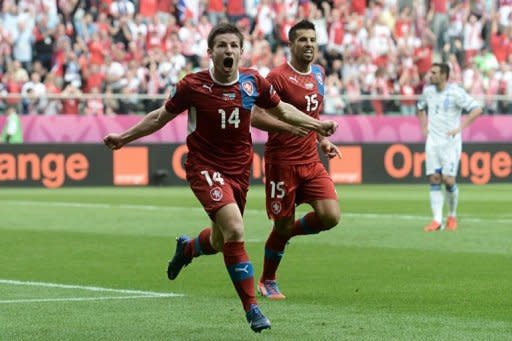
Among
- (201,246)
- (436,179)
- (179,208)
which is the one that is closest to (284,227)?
(201,246)

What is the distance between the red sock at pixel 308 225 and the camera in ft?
39.2

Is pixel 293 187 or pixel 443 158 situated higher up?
pixel 293 187

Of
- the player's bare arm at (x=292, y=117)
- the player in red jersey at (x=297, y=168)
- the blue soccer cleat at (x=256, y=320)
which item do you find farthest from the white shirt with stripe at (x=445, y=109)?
the blue soccer cleat at (x=256, y=320)

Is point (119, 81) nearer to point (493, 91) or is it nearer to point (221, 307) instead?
point (493, 91)

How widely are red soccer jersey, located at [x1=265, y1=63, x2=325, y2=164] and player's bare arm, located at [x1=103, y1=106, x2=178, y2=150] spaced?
2172mm

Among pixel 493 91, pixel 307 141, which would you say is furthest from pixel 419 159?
pixel 307 141

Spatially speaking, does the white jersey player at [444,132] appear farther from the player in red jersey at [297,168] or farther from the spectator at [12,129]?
the spectator at [12,129]

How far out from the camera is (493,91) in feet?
113

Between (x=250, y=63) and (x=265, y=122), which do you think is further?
(x=250, y=63)

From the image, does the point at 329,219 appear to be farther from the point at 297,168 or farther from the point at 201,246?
the point at 201,246

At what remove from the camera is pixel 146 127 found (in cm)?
1013

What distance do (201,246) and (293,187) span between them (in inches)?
43.5

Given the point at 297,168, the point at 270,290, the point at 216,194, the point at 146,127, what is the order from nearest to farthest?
the point at 216,194, the point at 146,127, the point at 270,290, the point at 297,168

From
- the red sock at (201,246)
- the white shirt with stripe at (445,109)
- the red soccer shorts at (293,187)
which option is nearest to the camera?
the red sock at (201,246)
